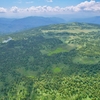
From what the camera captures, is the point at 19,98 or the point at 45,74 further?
the point at 45,74

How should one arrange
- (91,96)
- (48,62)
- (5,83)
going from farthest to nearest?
(48,62) → (5,83) → (91,96)

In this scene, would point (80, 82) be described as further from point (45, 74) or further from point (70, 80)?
point (45, 74)

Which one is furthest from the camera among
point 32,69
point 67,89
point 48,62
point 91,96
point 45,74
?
point 48,62

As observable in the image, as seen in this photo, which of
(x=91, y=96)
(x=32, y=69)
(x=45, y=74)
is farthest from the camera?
(x=32, y=69)

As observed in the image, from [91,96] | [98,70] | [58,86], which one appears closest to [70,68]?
[98,70]

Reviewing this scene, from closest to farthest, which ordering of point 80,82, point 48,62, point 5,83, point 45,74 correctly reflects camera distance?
point 80,82, point 5,83, point 45,74, point 48,62

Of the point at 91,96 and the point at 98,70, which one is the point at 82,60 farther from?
the point at 91,96

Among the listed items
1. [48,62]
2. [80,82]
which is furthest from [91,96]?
[48,62]

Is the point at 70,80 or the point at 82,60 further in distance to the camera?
the point at 82,60
